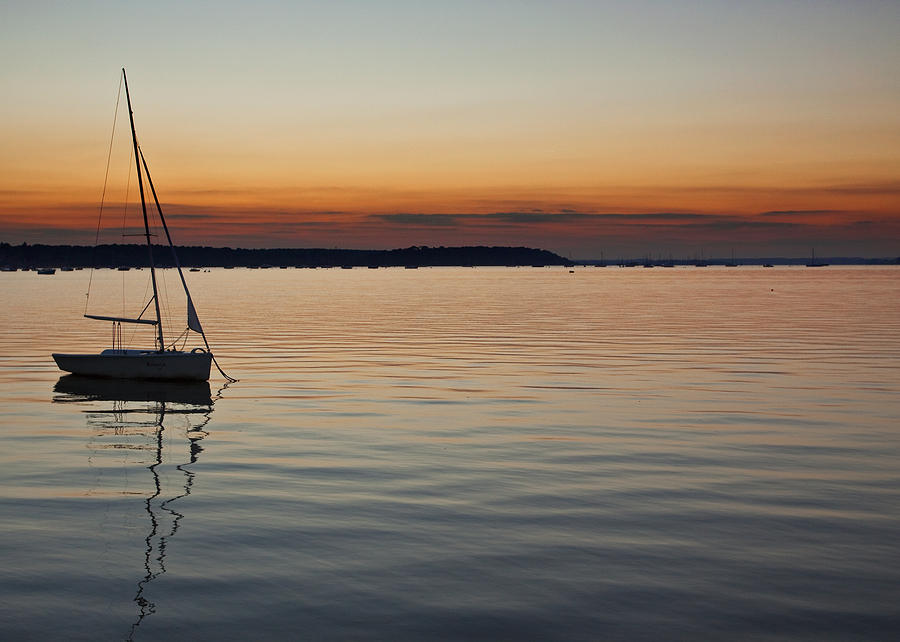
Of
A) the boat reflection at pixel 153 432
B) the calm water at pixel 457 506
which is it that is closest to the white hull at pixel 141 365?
the boat reflection at pixel 153 432

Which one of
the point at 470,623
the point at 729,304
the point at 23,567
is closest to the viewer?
the point at 470,623

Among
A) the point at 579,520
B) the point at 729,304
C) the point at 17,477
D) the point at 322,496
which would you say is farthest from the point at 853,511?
the point at 729,304

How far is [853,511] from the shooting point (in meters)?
19.0

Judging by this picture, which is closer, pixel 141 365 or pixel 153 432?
pixel 153 432

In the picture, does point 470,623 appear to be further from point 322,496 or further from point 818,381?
point 818,381

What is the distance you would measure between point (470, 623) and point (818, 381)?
3257 cm

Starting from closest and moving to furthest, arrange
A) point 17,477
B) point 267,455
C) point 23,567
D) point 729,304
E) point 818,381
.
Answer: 1. point 23,567
2. point 17,477
3. point 267,455
4. point 818,381
5. point 729,304

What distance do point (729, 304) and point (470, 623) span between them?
11118cm

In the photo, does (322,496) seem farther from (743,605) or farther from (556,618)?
(743,605)

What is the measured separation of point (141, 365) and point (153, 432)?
42.3 ft

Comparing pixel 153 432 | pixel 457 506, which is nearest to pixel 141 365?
pixel 153 432

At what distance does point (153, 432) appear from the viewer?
30.8m

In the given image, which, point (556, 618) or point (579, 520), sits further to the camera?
point (579, 520)

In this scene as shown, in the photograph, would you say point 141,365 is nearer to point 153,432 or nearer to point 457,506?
point 153,432
